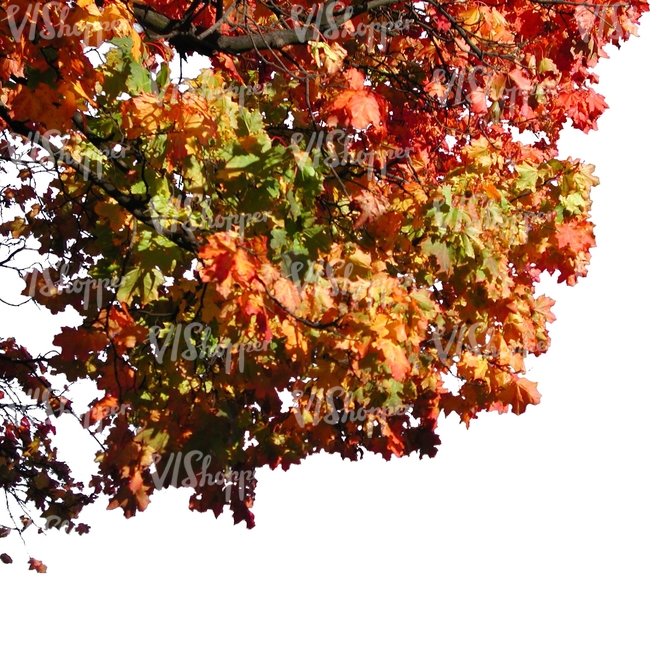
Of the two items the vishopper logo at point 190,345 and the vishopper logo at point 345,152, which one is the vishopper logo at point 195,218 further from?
the vishopper logo at point 190,345

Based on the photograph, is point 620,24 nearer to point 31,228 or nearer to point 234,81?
point 234,81

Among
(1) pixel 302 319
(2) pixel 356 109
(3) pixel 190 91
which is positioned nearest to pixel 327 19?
(2) pixel 356 109

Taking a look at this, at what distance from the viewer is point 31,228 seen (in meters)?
11.1

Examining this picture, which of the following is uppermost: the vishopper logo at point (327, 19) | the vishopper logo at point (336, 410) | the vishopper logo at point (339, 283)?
the vishopper logo at point (327, 19)

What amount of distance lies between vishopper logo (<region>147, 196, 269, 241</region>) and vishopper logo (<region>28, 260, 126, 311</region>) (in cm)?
132

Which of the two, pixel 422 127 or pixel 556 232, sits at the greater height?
pixel 422 127

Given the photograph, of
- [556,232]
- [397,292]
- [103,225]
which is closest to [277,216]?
[397,292]

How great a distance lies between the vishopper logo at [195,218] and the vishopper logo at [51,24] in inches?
49.8

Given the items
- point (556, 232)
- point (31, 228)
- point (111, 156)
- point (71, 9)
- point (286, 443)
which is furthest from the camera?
point (31, 228)

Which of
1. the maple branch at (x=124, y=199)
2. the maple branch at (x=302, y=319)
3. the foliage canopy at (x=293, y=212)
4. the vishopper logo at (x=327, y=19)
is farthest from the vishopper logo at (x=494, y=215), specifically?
the maple branch at (x=124, y=199)

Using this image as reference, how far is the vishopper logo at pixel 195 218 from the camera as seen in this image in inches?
280

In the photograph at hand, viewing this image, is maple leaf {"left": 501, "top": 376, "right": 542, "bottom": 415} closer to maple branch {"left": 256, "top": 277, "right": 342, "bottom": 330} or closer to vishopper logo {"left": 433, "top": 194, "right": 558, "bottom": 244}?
vishopper logo {"left": 433, "top": 194, "right": 558, "bottom": 244}

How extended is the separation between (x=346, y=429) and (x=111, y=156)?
4.22 meters

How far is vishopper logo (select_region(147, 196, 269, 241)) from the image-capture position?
7.11 meters
